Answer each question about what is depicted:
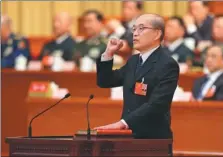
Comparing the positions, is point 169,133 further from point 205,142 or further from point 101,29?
point 101,29

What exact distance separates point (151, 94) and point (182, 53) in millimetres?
4166

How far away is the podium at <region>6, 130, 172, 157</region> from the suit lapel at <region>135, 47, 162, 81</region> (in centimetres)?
48

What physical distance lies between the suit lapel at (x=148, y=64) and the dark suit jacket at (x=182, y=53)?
3.77 m

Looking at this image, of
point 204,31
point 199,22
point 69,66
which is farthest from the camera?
point 199,22

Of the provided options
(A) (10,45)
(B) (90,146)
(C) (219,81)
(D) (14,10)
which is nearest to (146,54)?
(B) (90,146)

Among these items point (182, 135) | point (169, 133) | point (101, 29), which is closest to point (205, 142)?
point (182, 135)

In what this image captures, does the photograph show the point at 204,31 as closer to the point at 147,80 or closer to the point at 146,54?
the point at 146,54

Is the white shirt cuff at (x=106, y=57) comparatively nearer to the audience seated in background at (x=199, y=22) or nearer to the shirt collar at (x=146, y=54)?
the shirt collar at (x=146, y=54)

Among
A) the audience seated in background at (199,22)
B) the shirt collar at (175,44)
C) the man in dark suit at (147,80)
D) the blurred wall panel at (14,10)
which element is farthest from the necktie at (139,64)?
the blurred wall panel at (14,10)

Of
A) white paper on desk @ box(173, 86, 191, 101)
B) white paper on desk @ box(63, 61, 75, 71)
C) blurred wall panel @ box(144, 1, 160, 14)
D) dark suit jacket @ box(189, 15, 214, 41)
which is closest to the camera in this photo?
white paper on desk @ box(173, 86, 191, 101)

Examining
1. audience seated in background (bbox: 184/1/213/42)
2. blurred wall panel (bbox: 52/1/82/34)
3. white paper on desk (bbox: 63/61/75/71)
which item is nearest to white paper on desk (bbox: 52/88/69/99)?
→ white paper on desk (bbox: 63/61/75/71)

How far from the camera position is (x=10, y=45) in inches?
334

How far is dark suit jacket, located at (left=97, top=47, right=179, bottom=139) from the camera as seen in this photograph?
343cm

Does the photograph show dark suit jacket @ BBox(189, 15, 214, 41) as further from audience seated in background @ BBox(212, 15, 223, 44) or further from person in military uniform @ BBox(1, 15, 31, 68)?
person in military uniform @ BBox(1, 15, 31, 68)
